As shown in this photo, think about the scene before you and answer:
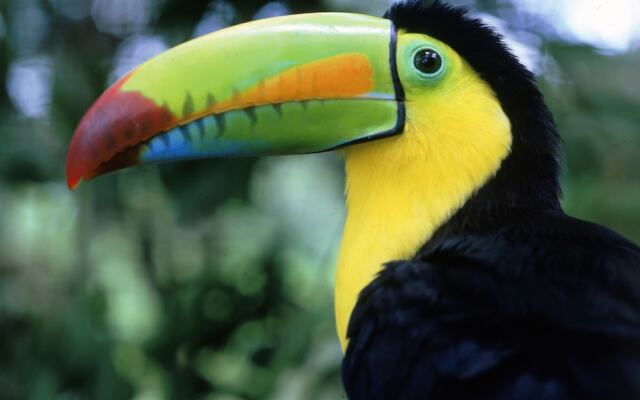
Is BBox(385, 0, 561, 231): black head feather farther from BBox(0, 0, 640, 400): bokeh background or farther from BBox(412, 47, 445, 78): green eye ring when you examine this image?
BBox(0, 0, 640, 400): bokeh background

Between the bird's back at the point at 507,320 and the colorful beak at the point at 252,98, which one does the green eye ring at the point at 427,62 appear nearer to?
the colorful beak at the point at 252,98

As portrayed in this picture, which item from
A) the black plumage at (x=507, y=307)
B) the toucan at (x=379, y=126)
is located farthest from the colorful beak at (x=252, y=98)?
the black plumage at (x=507, y=307)

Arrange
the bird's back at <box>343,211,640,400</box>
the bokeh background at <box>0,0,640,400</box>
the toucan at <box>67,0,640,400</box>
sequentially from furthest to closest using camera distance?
1. the bokeh background at <box>0,0,640,400</box>
2. the toucan at <box>67,0,640,400</box>
3. the bird's back at <box>343,211,640,400</box>

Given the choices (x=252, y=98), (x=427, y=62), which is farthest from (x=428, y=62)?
(x=252, y=98)

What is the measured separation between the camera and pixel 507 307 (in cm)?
119

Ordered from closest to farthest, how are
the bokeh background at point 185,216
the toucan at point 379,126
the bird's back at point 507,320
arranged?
1. the bird's back at point 507,320
2. the toucan at point 379,126
3. the bokeh background at point 185,216

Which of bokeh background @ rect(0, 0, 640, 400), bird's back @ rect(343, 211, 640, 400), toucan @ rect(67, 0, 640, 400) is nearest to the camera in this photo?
bird's back @ rect(343, 211, 640, 400)

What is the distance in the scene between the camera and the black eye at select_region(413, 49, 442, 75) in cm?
147

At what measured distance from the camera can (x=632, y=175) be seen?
9.37 ft

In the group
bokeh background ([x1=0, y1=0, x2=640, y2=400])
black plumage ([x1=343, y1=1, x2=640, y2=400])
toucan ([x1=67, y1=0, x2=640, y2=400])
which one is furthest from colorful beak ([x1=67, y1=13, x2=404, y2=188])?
bokeh background ([x1=0, y1=0, x2=640, y2=400])

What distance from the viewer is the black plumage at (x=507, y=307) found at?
3.67 feet

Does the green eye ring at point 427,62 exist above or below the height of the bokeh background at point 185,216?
above

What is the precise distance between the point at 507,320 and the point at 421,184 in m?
0.35

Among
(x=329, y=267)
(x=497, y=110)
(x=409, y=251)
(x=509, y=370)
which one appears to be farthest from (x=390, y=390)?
(x=329, y=267)
